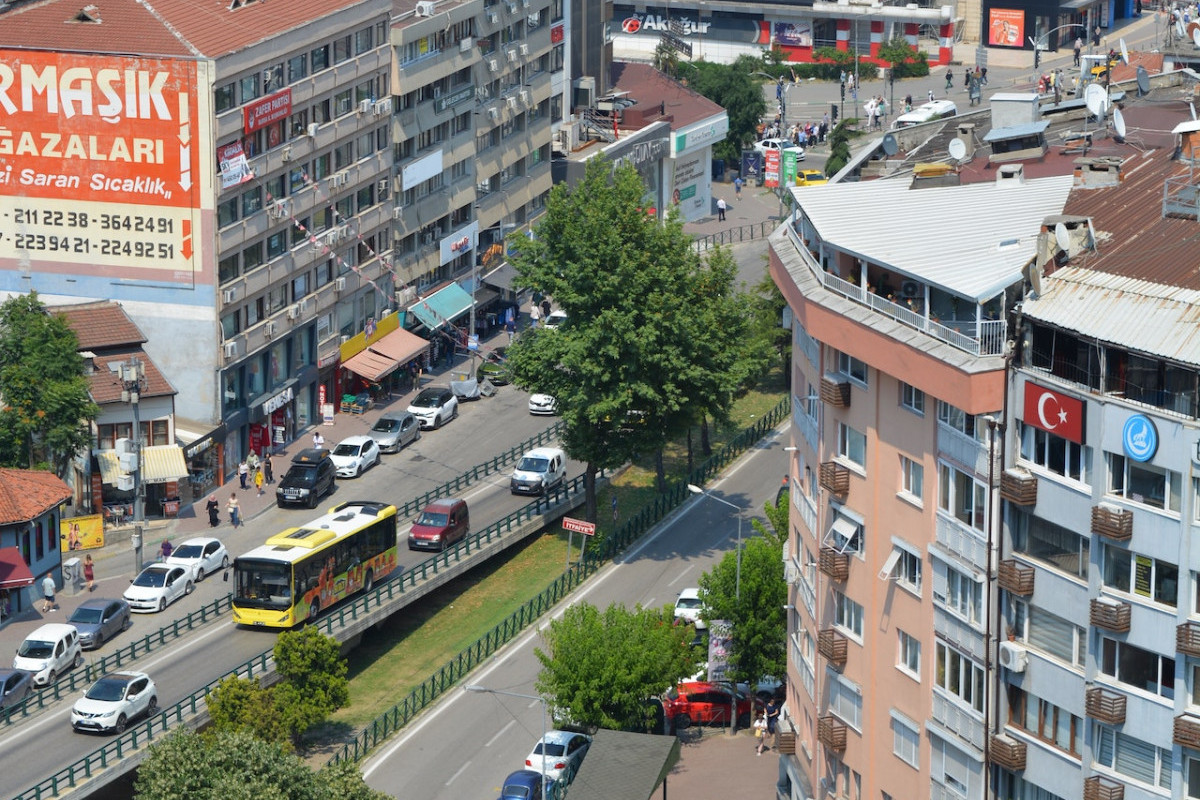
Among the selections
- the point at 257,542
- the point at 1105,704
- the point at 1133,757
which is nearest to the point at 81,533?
the point at 257,542

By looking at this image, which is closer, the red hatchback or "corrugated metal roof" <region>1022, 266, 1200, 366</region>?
"corrugated metal roof" <region>1022, 266, 1200, 366</region>

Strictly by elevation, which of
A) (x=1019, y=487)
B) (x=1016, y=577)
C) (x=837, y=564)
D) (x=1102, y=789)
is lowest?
(x=1102, y=789)

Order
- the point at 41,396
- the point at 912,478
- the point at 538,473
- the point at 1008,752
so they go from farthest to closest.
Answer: the point at 538,473 < the point at 41,396 < the point at 912,478 < the point at 1008,752

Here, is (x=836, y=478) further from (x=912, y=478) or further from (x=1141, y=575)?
(x=1141, y=575)

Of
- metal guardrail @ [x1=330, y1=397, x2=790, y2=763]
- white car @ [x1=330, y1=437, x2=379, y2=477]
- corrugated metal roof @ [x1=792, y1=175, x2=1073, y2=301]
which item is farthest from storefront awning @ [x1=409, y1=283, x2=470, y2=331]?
corrugated metal roof @ [x1=792, y1=175, x2=1073, y2=301]

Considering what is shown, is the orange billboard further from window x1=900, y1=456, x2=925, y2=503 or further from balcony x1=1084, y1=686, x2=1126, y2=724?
balcony x1=1084, y1=686, x2=1126, y2=724

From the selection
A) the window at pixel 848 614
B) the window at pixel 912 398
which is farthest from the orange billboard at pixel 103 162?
the window at pixel 912 398
